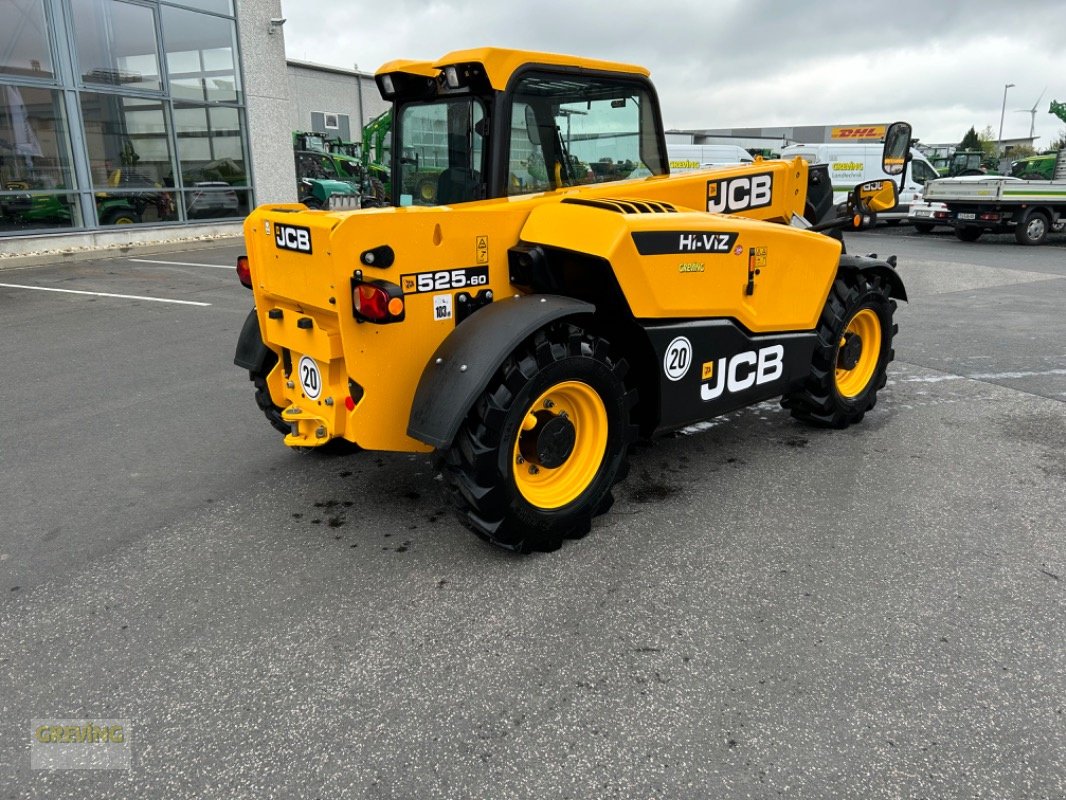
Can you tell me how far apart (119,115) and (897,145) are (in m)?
14.8

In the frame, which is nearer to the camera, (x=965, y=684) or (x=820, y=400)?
(x=965, y=684)

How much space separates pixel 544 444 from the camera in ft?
11.6

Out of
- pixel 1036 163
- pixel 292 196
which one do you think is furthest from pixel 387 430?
Answer: pixel 1036 163

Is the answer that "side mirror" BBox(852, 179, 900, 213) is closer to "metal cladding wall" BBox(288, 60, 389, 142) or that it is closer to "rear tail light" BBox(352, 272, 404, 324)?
"rear tail light" BBox(352, 272, 404, 324)

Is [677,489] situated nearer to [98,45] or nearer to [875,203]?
[875,203]

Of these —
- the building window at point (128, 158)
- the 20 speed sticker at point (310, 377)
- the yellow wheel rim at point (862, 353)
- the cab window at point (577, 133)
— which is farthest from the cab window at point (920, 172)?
the 20 speed sticker at point (310, 377)

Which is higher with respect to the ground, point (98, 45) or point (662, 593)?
point (98, 45)

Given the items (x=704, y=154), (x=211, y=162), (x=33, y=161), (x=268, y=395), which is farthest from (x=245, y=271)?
(x=704, y=154)

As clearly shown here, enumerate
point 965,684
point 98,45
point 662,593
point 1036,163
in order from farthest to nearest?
point 1036,163 → point 98,45 → point 662,593 → point 965,684

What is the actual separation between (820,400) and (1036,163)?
31042mm

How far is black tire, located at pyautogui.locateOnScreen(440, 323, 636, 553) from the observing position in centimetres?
330

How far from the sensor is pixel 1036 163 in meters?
29.4

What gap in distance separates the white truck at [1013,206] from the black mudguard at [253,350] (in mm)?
17478

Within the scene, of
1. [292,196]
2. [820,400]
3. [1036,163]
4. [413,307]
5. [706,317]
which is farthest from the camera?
[1036,163]
